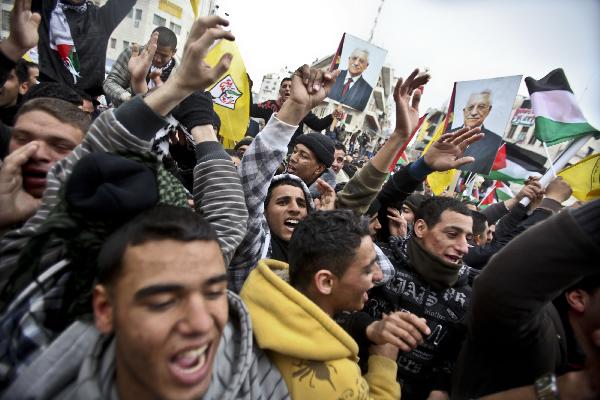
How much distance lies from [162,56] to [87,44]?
116 cm

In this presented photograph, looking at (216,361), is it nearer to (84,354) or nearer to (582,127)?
(84,354)

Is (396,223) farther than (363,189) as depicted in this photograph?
Yes

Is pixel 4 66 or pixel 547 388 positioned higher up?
pixel 4 66

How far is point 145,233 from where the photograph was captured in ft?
3.82

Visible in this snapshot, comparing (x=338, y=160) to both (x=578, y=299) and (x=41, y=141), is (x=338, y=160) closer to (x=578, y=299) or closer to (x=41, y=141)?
(x=41, y=141)

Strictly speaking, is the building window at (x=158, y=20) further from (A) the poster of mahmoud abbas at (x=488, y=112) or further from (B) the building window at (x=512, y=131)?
(B) the building window at (x=512, y=131)

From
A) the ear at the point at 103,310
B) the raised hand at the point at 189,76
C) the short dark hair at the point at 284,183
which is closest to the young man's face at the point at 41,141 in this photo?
the raised hand at the point at 189,76

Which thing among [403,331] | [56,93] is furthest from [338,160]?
[403,331]

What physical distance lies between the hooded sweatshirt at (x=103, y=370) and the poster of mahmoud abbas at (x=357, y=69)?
7.30 metres

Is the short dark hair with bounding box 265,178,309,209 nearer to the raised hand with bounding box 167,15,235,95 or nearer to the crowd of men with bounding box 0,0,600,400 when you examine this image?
the crowd of men with bounding box 0,0,600,400

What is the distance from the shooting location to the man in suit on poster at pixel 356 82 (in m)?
8.00

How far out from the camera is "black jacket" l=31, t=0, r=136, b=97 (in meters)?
3.67

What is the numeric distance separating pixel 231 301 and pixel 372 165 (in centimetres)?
173

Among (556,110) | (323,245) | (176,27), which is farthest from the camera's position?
(176,27)
